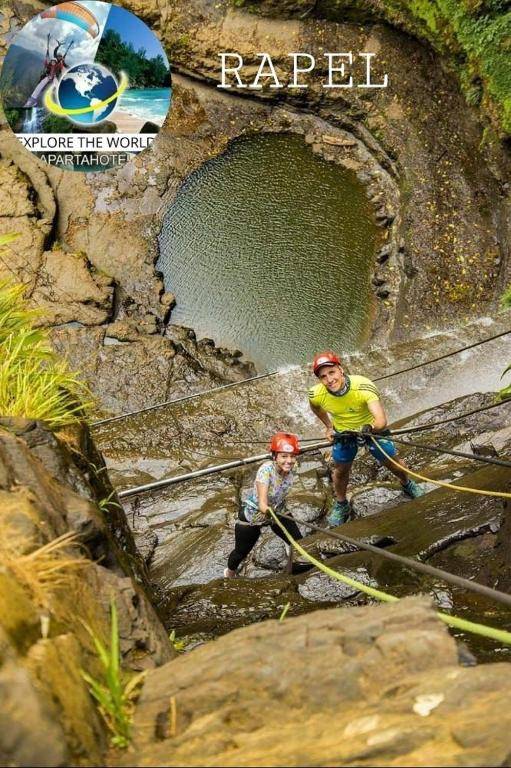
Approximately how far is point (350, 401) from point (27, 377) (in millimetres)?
3156

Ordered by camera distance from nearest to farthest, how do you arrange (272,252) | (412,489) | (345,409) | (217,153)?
1. (345,409)
2. (412,489)
3. (272,252)
4. (217,153)

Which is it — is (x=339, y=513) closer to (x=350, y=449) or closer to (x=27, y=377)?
(x=350, y=449)

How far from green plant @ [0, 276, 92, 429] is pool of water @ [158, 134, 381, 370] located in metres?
7.41

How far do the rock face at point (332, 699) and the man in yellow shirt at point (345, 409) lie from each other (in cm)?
386

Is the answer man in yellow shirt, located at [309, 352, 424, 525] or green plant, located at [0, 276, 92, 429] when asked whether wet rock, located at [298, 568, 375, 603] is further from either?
green plant, located at [0, 276, 92, 429]

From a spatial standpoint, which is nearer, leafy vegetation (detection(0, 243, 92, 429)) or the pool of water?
leafy vegetation (detection(0, 243, 92, 429))

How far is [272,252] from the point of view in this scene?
14805mm

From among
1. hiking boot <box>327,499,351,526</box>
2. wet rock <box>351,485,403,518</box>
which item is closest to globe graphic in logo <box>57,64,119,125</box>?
wet rock <box>351,485,403,518</box>

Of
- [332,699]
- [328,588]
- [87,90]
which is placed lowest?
[328,588]

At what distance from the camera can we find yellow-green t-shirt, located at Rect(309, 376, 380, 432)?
259 inches

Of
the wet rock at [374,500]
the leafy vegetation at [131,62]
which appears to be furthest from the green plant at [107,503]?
the leafy vegetation at [131,62]

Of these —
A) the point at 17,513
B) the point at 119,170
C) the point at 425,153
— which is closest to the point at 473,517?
the point at 17,513

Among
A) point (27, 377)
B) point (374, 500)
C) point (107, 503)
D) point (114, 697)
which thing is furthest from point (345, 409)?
point (114, 697)

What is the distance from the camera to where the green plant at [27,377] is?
4406 millimetres
